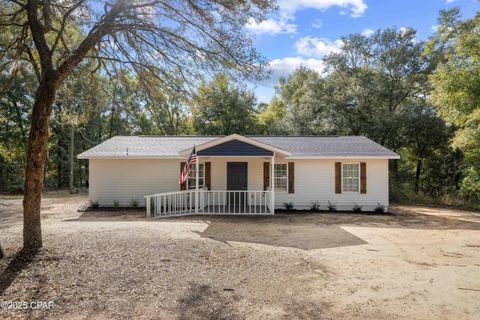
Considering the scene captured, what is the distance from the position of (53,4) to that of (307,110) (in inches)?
789

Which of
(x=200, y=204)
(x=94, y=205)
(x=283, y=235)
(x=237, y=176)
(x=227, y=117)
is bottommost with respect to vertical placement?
(x=283, y=235)

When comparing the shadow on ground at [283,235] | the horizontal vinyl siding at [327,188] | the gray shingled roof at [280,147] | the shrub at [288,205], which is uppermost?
the gray shingled roof at [280,147]

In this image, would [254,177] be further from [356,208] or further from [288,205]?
[356,208]

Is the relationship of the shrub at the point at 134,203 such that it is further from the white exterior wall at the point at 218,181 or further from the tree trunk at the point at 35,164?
the tree trunk at the point at 35,164

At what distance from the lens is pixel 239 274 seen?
530 centimetres

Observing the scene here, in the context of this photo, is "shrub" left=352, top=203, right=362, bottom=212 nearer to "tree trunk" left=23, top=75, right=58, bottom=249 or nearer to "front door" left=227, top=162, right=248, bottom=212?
"front door" left=227, top=162, right=248, bottom=212

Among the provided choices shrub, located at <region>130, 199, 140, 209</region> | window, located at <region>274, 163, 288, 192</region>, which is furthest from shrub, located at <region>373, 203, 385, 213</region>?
shrub, located at <region>130, 199, 140, 209</region>

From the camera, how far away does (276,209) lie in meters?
14.0

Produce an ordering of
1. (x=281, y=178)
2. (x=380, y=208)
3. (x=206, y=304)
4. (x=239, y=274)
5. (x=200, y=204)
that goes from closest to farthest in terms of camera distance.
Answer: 1. (x=206, y=304)
2. (x=239, y=274)
3. (x=200, y=204)
4. (x=380, y=208)
5. (x=281, y=178)

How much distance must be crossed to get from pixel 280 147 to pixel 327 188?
9.56 feet

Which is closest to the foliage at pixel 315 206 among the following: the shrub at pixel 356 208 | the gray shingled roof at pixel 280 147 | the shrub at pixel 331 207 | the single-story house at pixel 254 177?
the single-story house at pixel 254 177

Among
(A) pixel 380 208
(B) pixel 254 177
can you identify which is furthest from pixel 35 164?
(A) pixel 380 208

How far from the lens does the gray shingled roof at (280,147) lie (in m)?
13.8

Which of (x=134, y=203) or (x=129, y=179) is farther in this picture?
(x=129, y=179)
